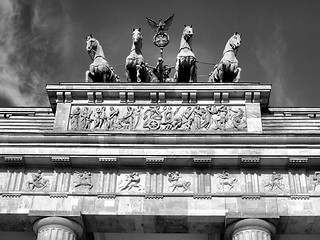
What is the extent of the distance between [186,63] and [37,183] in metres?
9.13

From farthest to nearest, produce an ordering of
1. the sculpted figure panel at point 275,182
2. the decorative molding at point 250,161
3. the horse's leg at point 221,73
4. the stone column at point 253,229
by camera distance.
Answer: the horse's leg at point 221,73 < the decorative molding at point 250,161 < the sculpted figure panel at point 275,182 < the stone column at point 253,229

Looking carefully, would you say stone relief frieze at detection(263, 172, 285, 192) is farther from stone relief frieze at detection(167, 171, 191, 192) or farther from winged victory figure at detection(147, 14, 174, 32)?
winged victory figure at detection(147, 14, 174, 32)

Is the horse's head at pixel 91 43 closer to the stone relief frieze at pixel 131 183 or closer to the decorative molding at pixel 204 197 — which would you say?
the stone relief frieze at pixel 131 183

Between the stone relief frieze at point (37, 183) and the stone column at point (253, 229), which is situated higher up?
the stone relief frieze at point (37, 183)

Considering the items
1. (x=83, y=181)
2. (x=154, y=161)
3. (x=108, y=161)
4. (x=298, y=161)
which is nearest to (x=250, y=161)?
(x=298, y=161)

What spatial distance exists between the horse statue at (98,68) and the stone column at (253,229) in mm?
9853

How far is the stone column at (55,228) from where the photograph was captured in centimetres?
2395

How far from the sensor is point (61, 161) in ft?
82.8

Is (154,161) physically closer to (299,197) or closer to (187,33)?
(299,197)

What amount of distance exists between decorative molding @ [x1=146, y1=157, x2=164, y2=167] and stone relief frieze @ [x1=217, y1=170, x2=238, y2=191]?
7.67 feet

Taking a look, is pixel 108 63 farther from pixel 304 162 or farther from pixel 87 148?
pixel 304 162

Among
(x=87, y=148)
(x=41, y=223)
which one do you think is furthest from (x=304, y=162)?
(x=41, y=223)

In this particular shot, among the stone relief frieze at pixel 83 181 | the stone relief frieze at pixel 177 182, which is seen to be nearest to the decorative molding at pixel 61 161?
the stone relief frieze at pixel 83 181

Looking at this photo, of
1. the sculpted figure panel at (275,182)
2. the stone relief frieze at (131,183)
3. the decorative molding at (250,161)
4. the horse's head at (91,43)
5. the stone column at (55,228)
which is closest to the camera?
the stone column at (55,228)
